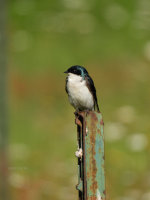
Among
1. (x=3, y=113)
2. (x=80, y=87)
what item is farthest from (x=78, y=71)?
(x=3, y=113)

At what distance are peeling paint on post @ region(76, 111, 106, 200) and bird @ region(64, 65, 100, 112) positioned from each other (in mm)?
1046

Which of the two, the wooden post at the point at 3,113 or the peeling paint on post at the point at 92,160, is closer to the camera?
the peeling paint on post at the point at 92,160

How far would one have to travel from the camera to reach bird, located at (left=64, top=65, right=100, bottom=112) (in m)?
2.71

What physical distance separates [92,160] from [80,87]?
1.17m

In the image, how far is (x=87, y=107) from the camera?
9.43 feet

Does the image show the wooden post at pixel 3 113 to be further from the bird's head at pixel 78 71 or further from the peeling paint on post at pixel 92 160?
the peeling paint on post at pixel 92 160

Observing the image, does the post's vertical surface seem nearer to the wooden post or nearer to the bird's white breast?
the wooden post

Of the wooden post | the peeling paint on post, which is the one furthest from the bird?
the wooden post

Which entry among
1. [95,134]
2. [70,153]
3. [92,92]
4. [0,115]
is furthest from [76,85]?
[0,115]

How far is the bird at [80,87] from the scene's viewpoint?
2707mm

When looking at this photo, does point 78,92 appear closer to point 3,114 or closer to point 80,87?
point 80,87

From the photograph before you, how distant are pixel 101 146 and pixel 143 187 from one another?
2.82m

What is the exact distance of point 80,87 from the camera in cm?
278

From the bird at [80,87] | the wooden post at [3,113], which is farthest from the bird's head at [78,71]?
the wooden post at [3,113]
